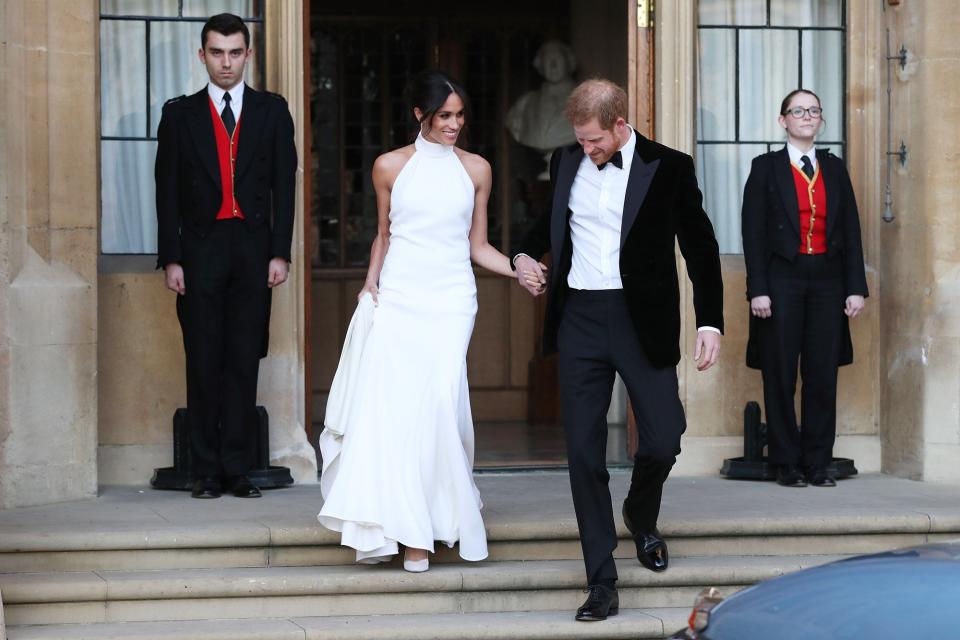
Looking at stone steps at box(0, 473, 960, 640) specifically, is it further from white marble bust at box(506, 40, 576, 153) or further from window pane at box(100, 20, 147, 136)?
white marble bust at box(506, 40, 576, 153)

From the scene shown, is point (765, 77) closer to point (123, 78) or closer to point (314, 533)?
point (123, 78)

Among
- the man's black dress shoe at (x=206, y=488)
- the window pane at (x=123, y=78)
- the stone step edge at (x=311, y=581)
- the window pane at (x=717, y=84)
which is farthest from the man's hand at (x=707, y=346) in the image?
the window pane at (x=123, y=78)

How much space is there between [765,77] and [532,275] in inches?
146

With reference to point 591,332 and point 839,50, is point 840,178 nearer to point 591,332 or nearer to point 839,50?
point 839,50

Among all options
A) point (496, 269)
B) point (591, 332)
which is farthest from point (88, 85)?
point (591, 332)

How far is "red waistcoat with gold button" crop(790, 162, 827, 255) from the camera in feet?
29.4

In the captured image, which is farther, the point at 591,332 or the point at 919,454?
the point at 919,454

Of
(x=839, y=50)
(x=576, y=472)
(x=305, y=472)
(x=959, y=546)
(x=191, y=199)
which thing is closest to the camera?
(x=959, y=546)

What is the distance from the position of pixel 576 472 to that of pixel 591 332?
533mm

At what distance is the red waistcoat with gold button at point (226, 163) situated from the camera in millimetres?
8398

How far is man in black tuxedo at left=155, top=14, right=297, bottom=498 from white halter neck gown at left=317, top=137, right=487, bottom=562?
1.22m

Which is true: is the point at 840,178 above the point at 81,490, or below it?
above

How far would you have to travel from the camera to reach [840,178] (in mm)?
9070

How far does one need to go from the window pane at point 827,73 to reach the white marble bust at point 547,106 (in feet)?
8.18
